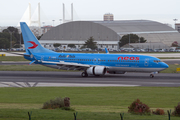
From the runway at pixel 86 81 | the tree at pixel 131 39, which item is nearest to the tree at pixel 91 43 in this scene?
the tree at pixel 131 39

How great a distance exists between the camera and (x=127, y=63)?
44281 mm

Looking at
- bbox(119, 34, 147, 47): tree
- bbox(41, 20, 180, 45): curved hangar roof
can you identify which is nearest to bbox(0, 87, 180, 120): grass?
bbox(119, 34, 147, 47): tree

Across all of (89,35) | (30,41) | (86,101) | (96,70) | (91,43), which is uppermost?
(89,35)

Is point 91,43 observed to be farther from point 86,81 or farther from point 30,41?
point 86,81

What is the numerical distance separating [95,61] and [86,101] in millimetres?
21780

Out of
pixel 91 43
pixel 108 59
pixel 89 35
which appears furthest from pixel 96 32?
pixel 108 59

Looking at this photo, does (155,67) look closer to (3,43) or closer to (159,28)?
(3,43)

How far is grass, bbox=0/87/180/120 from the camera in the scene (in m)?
17.1

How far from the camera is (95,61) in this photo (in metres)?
46.3

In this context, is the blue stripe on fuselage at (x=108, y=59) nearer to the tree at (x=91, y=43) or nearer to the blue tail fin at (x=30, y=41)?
the blue tail fin at (x=30, y=41)

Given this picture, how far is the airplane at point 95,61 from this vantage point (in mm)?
43938

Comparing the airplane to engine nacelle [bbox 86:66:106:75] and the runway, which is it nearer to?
engine nacelle [bbox 86:66:106:75]

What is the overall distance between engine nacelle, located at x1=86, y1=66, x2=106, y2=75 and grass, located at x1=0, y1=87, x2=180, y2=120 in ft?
39.5

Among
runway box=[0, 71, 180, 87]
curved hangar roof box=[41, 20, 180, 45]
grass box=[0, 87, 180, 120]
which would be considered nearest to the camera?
grass box=[0, 87, 180, 120]
